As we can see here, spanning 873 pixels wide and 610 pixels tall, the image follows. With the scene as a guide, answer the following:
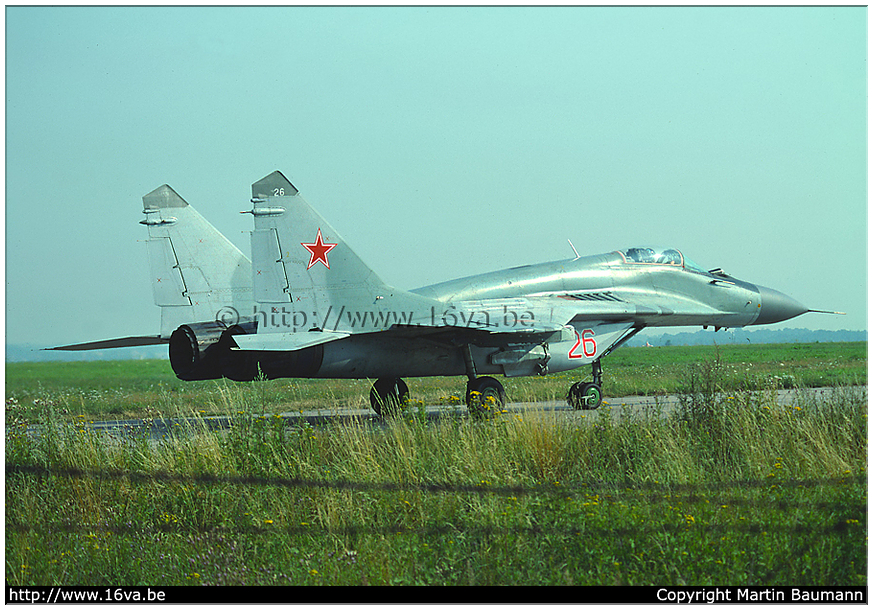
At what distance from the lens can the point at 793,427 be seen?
7488mm

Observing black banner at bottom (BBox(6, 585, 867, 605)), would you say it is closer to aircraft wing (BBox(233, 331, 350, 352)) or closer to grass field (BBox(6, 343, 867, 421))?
→ grass field (BBox(6, 343, 867, 421))

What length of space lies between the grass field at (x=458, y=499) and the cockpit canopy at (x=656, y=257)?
4.54m

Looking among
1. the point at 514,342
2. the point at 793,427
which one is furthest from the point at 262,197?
the point at 793,427

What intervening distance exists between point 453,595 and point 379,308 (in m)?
6.72

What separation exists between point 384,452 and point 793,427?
13.5ft

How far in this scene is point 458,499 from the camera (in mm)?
5891

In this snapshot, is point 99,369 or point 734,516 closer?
point 734,516

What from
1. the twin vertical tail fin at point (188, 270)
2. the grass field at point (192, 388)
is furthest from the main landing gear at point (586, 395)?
the twin vertical tail fin at point (188, 270)

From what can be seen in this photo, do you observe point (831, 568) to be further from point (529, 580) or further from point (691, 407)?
point (691, 407)

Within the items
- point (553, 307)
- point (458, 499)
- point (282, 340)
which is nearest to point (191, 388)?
point (282, 340)

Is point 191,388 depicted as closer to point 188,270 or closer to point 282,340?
point 188,270

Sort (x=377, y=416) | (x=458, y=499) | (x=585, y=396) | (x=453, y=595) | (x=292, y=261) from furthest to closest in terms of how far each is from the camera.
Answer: (x=585, y=396), (x=377, y=416), (x=292, y=261), (x=458, y=499), (x=453, y=595)

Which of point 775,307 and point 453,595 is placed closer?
point 453,595

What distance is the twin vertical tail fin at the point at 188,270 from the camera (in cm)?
1227
